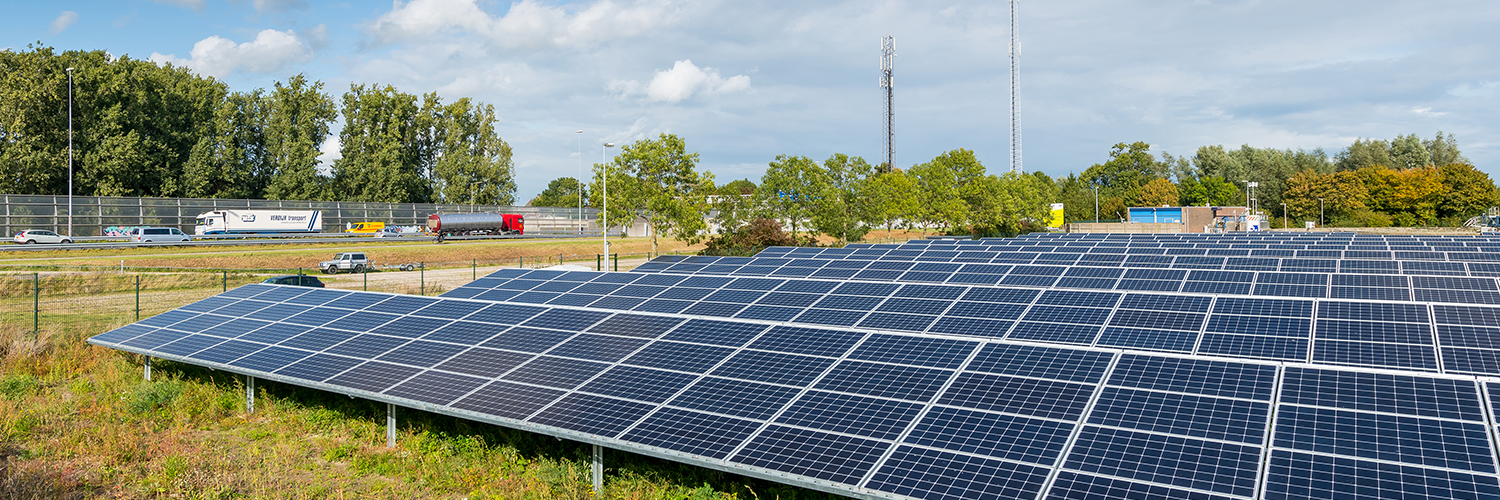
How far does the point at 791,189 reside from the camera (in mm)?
56375

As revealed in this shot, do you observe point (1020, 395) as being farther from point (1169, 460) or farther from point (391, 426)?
point (391, 426)

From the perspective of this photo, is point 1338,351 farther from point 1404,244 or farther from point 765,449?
point 1404,244

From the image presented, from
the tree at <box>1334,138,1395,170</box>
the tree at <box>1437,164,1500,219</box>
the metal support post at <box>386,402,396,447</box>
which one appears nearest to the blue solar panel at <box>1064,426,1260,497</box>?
the metal support post at <box>386,402,396,447</box>

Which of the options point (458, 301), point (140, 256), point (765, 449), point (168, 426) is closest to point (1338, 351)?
point (765, 449)

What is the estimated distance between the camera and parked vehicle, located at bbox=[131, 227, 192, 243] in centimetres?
6188

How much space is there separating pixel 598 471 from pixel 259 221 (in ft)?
267

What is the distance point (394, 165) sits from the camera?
94812 millimetres

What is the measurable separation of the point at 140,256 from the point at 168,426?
5060 centimetres

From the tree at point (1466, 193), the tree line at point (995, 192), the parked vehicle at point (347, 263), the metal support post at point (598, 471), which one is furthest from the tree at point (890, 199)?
the tree at point (1466, 193)

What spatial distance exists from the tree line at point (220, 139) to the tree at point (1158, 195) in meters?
108

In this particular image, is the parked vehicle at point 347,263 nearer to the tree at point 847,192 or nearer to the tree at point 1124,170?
the tree at point 847,192

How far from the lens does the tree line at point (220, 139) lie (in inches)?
2803

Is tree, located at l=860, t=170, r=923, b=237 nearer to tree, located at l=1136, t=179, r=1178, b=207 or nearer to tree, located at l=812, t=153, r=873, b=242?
tree, located at l=812, t=153, r=873, b=242

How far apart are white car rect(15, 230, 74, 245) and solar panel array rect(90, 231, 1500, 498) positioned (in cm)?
6085
